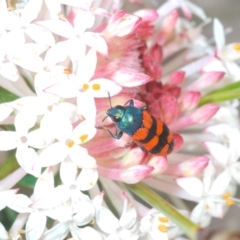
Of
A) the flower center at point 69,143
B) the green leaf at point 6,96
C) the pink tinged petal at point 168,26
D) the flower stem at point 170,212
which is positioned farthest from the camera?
the pink tinged petal at point 168,26

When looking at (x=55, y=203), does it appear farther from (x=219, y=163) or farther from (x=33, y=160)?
(x=219, y=163)

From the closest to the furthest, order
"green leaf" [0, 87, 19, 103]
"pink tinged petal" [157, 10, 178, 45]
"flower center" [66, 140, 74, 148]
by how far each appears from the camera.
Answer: "flower center" [66, 140, 74, 148] → "green leaf" [0, 87, 19, 103] → "pink tinged petal" [157, 10, 178, 45]

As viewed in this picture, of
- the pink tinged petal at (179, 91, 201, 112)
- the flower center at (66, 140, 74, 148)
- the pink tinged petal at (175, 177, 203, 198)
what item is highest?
the flower center at (66, 140, 74, 148)

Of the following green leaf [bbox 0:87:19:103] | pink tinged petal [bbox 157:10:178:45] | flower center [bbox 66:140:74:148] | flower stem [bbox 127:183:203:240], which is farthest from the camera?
pink tinged petal [bbox 157:10:178:45]

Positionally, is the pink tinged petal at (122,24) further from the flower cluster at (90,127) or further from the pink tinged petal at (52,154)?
the pink tinged petal at (52,154)

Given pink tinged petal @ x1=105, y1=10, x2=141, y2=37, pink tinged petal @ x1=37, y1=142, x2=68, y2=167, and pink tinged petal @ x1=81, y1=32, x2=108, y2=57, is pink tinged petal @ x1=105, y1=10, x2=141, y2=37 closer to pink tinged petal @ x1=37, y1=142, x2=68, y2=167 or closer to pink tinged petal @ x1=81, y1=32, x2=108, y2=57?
pink tinged petal @ x1=81, y1=32, x2=108, y2=57

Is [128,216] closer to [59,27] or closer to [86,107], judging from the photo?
[86,107]

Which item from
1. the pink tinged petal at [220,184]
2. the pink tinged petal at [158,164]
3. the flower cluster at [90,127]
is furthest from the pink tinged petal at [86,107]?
the pink tinged petal at [220,184]

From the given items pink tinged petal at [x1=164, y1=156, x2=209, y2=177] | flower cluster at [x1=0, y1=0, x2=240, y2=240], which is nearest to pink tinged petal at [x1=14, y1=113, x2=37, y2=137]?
flower cluster at [x1=0, y1=0, x2=240, y2=240]
